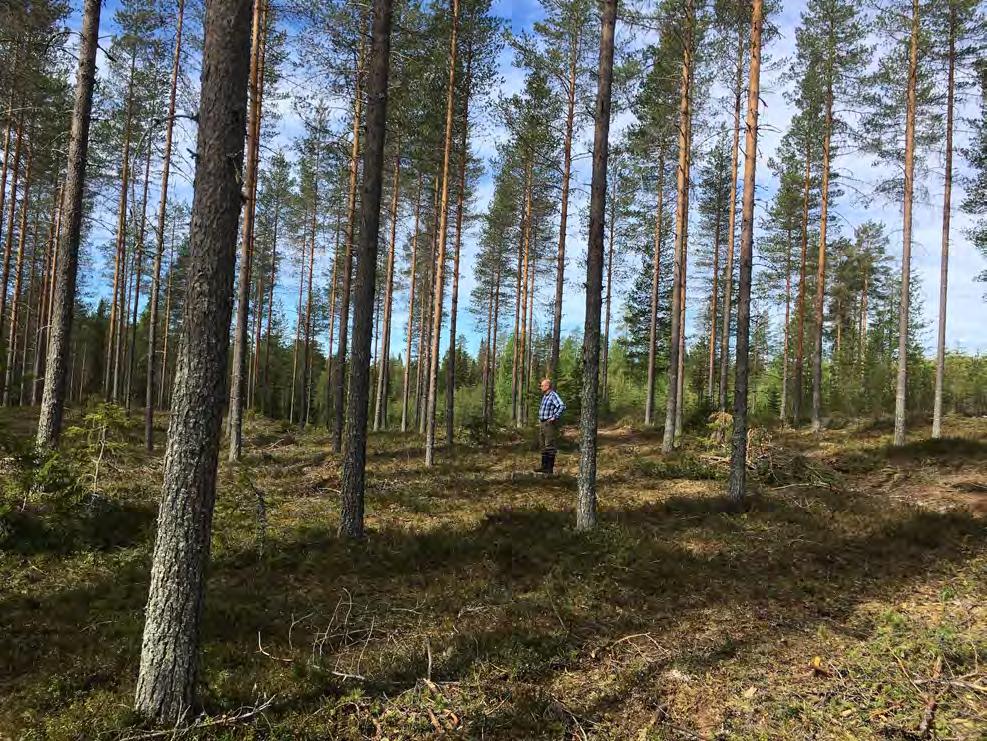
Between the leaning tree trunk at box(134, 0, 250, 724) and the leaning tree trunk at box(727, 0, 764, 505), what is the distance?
8.30m

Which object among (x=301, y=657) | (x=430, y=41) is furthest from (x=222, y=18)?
(x=430, y=41)

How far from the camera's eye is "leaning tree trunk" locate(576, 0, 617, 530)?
7.49 meters

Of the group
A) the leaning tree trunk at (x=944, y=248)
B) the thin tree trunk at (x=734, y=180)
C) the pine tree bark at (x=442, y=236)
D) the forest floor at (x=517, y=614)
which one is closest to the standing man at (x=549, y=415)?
the forest floor at (x=517, y=614)

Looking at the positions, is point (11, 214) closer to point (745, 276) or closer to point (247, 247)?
point (247, 247)

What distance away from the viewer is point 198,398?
3.56 meters

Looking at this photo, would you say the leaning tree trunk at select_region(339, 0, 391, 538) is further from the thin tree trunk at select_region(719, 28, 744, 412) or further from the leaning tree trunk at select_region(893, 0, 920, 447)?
the leaning tree trunk at select_region(893, 0, 920, 447)

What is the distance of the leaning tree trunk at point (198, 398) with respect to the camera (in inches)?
139

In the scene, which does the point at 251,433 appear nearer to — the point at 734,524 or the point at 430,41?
the point at 430,41

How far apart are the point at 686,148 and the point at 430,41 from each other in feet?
30.4

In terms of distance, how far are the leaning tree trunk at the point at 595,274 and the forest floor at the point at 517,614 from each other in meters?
0.89

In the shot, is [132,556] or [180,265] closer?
[132,556]

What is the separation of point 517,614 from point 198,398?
3.74 metres

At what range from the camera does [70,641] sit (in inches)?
173

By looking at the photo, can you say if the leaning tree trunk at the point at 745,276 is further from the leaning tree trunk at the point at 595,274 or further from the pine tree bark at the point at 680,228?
the pine tree bark at the point at 680,228
